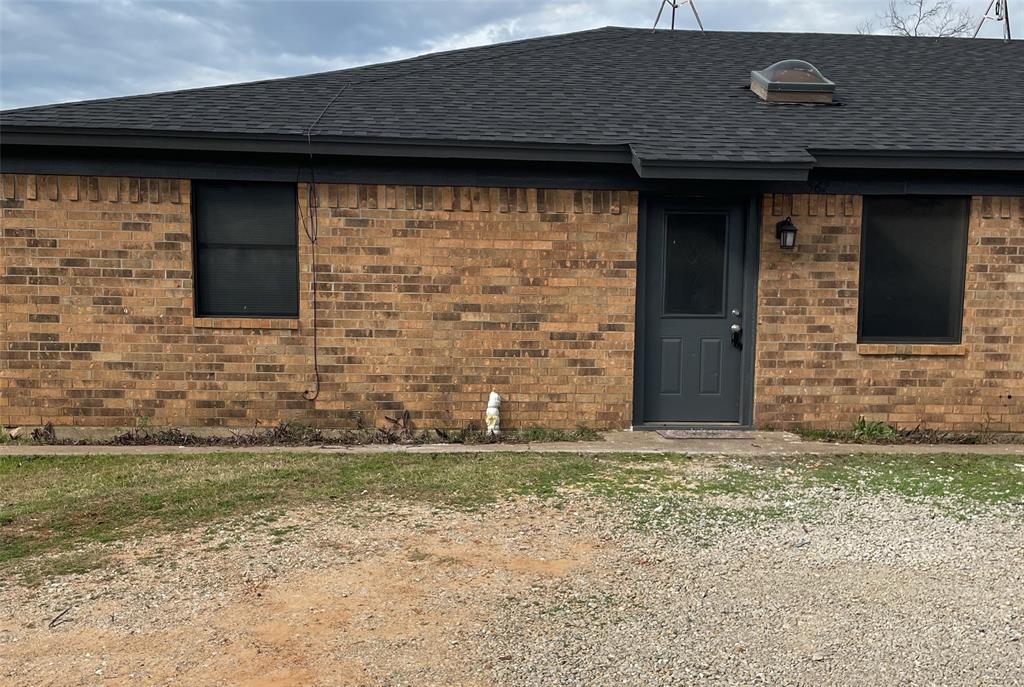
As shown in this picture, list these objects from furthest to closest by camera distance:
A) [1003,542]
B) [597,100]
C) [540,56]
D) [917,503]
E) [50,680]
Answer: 1. [540,56]
2. [597,100]
3. [917,503]
4. [1003,542]
5. [50,680]

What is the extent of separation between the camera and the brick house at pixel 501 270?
788 centimetres

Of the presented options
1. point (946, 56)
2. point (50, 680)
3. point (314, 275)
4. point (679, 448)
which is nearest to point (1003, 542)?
point (679, 448)

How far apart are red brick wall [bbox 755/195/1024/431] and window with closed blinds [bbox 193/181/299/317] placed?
4.77m

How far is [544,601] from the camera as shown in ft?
13.3

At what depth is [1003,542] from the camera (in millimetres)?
4992

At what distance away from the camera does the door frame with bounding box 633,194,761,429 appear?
8289 millimetres

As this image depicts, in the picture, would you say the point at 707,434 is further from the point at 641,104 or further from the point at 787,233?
the point at 641,104

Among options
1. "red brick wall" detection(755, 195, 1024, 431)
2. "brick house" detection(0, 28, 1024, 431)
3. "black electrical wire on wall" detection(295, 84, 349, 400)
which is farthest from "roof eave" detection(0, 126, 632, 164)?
"red brick wall" detection(755, 195, 1024, 431)

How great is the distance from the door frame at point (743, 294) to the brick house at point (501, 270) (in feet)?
0.08

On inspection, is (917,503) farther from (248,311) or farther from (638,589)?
(248,311)

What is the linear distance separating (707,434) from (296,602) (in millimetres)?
5127

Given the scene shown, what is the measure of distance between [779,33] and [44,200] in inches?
393

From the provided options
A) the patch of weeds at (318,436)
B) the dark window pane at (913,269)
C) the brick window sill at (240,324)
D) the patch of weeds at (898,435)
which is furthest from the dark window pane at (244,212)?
the dark window pane at (913,269)

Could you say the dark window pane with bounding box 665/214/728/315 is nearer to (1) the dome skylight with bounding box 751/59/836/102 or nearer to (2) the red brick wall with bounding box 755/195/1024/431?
(2) the red brick wall with bounding box 755/195/1024/431
